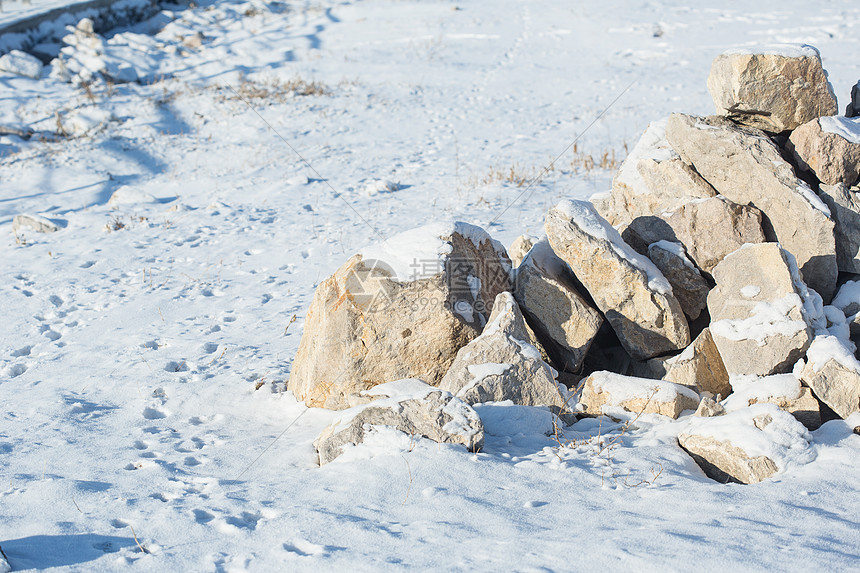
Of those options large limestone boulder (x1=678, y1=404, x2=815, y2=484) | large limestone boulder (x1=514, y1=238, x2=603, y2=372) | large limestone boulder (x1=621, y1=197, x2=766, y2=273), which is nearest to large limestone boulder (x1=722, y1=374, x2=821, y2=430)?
large limestone boulder (x1=678, y1=404, x2=815, y2=484)

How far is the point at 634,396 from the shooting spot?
4266 mm

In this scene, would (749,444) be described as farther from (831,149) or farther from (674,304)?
(831,149)

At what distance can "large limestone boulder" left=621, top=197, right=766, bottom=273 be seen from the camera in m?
5.06

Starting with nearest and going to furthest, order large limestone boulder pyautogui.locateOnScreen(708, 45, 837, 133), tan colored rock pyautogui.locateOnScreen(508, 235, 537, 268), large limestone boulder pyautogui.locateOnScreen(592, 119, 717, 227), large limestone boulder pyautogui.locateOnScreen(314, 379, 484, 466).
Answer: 1. large limestone boulder pyautogui.locateOnScreen(314, 379, 484, 466)
2. large limestone boulder pyautogui.locateOnScreen(708, 45, 837, 133)
3. large limestone boulder pyautogui.locateOnScreen(592, 119, 717, 227)
4. tan colored rock pyautogui.locateOnScreen(508, 235, 537, 268)

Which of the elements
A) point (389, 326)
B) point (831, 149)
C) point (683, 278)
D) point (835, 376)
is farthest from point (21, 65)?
point (835, 376)

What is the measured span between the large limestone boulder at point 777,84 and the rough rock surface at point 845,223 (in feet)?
2.35

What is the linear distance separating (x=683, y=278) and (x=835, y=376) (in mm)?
1433

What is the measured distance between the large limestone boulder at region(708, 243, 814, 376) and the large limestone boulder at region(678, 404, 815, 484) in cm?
59

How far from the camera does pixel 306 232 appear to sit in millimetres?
8797

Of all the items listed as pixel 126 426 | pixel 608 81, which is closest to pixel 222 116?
pixel 608 81

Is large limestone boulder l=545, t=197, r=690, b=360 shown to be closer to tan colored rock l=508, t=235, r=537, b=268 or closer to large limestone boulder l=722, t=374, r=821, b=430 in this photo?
large limestone boulder l=722, t=374, r=821, b=430

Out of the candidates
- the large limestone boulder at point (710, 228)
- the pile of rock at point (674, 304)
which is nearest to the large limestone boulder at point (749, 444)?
the pile of rock at point (674, 304)

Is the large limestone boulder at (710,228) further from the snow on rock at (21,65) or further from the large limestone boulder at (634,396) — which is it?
the snow on rock at (21,65)

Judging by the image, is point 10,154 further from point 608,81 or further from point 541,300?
point 608,81
